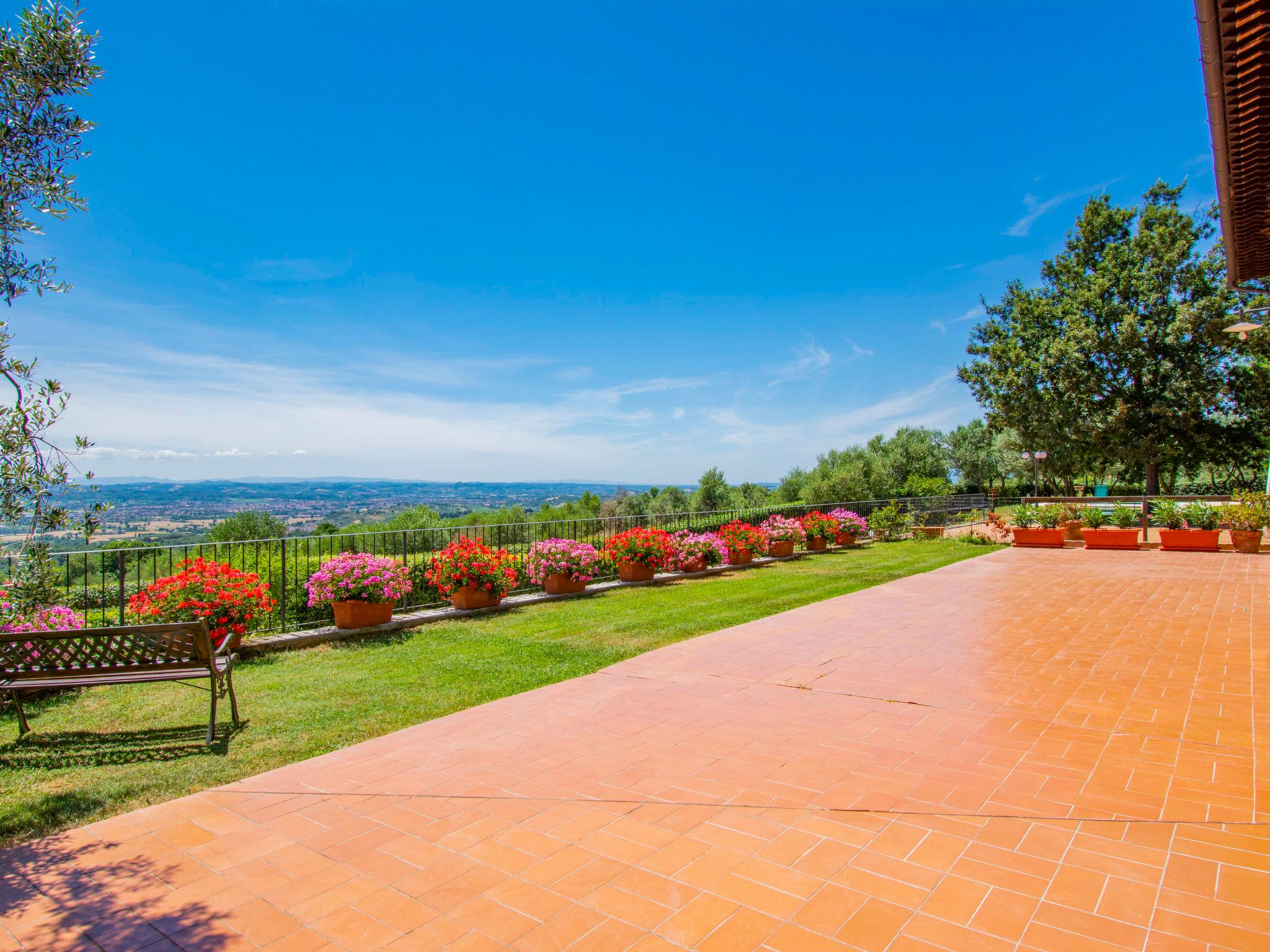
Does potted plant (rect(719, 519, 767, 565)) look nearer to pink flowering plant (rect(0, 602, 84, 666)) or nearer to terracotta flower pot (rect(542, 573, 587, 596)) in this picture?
terracotta flower pot (rect(542, 573, 587, 596))

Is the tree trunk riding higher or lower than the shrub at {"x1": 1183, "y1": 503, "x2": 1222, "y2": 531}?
higher

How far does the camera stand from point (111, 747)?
13.6ft

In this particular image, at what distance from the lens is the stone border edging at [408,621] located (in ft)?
22.4

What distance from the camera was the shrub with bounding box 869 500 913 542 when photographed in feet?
60.7

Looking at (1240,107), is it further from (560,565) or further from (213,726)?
(560,565)

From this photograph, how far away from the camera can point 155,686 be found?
5.69 meters

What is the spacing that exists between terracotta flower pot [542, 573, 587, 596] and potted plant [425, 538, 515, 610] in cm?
109

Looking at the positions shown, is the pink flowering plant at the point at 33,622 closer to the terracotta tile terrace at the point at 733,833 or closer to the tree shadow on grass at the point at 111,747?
the tree shadow on grass at the point at 111,747

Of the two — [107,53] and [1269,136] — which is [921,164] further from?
[107,53]

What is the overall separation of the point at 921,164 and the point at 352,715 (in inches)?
886

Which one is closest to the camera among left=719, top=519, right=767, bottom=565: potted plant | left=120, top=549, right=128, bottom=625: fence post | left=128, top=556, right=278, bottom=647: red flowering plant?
left=128, top=556, right=278, bottom=647: red flowering plant

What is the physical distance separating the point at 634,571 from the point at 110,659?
303 inches

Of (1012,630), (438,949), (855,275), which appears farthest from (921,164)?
(438,949)

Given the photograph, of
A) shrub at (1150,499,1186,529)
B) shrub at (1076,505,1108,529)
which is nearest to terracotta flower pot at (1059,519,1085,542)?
shrub at (1076,505,1108,529)
